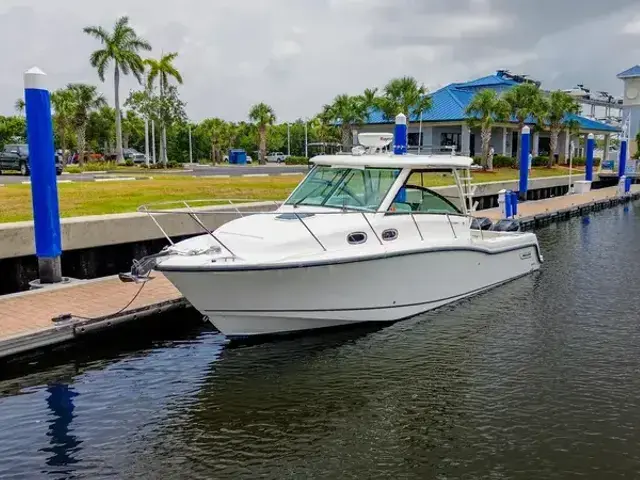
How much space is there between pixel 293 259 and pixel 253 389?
167 cm

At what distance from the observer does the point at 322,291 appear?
329 inches

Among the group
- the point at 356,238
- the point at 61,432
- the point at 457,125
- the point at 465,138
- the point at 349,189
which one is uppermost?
the point at 457,125

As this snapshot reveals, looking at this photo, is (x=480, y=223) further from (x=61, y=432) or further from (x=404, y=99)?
(x=404, y=99)

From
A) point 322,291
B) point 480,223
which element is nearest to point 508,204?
point 480,223

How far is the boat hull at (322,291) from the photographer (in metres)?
7.82

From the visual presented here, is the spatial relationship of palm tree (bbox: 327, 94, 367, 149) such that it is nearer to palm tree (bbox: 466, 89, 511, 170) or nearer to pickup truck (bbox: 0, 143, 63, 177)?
palm tree (bbox: 466, 89, 511, 170)

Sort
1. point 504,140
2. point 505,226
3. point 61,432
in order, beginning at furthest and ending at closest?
1. point 504,140
2. point 505,226
3. point 61,432

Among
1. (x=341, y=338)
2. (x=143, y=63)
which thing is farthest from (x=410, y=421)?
(x=143, y=63)

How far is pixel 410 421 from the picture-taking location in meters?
6.42

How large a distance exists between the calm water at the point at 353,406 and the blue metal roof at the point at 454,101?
3412 cm

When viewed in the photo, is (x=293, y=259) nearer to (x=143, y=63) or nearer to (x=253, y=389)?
(x=253, y=389)

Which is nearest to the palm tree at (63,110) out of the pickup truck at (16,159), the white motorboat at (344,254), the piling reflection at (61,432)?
the pickup truck at (16,159)

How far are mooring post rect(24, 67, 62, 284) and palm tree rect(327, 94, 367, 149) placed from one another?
34.0 metres

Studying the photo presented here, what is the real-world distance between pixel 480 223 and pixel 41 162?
24.4ft
